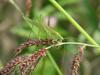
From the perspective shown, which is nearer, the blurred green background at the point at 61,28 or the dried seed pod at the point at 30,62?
the dried seed pod at the point at 30,62

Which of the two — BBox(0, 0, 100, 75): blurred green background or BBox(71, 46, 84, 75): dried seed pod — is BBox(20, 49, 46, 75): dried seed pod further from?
BBox(0, 0, 100, 75): blurred green background

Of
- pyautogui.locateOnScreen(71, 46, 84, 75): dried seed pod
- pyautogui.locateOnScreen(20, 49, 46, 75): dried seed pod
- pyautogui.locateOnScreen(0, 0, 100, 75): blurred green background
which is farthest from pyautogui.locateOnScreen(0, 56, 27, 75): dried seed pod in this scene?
pyautogui.locateOnScreen(0, 0, 100, 75): blurred green background

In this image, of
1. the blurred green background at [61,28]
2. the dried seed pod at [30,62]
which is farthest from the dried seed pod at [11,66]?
the blurred green background at [61,28]

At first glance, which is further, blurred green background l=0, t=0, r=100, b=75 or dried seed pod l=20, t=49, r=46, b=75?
blurred green background l=0, t=0, r=100, b=75

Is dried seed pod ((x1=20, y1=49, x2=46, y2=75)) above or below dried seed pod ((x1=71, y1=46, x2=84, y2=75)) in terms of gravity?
above

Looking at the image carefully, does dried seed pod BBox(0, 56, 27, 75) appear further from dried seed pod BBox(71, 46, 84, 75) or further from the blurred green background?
the blurred green background

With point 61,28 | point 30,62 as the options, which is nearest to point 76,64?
point 30,62

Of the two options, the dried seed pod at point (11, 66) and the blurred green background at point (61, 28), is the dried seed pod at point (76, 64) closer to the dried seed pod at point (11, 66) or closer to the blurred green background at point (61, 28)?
the dried seed pod at point (11, 66)

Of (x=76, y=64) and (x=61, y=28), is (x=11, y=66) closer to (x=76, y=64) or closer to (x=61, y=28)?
(x=76, y=64)

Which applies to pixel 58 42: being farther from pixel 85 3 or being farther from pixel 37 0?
pixel 37 0

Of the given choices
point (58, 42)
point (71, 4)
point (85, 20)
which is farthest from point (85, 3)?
point (58, 42)
